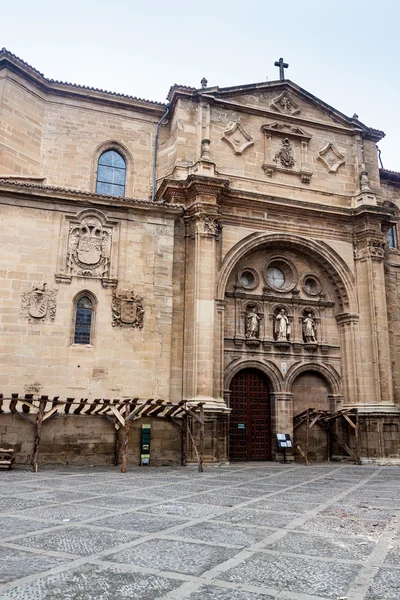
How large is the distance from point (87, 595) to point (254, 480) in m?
9.38

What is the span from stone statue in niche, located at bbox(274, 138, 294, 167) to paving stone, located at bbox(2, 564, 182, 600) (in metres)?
19.3

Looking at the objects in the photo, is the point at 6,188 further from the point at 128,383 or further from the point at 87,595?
the point at 87,595

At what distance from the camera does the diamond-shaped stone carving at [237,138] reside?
68.4 feet

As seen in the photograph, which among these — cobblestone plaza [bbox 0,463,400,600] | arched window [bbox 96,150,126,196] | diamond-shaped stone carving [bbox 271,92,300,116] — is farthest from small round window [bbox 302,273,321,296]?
cobblestone plaza [bbox 0,463,400,600]

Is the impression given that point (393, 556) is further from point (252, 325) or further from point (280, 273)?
point (280, 273)

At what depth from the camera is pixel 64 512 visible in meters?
7.82

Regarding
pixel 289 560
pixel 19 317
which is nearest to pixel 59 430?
pixel 19 317

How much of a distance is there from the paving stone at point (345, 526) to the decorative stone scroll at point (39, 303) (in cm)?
1115

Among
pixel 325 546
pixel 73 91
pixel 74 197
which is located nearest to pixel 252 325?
pixel 74 197

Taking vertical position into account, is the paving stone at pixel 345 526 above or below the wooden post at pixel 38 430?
below

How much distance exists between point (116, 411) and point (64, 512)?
7115 mm

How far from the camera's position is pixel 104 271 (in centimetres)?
1738

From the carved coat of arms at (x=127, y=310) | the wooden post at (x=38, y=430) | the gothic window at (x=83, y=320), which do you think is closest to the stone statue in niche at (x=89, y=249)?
Answer: the gothic window at (x=83, y=320)

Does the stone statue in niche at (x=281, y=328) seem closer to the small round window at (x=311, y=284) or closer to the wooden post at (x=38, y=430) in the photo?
the small round window at (x=311, y=284)
